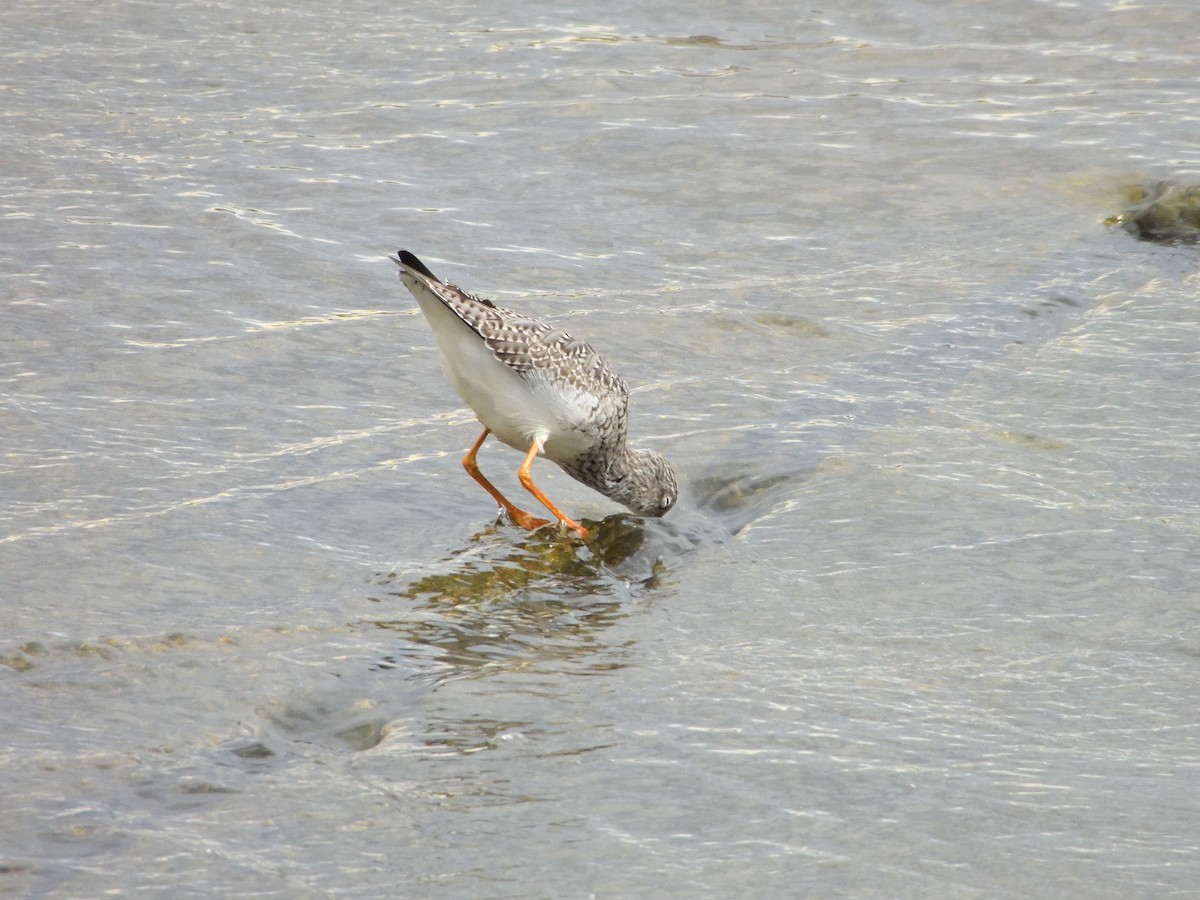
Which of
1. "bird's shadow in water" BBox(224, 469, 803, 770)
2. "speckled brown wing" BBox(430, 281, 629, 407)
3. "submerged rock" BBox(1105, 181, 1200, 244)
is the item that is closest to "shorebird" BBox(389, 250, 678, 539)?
"speckled brown wing" BBox(430, 281, 629, 407)

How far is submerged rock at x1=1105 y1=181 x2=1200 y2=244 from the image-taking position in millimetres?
11117

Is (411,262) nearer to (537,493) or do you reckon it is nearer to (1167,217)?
(537,493)

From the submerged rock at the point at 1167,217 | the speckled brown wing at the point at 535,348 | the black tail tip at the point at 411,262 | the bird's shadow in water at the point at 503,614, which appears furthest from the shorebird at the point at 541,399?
the submerged rock at the point at 1167,217

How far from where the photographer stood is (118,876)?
4.15m

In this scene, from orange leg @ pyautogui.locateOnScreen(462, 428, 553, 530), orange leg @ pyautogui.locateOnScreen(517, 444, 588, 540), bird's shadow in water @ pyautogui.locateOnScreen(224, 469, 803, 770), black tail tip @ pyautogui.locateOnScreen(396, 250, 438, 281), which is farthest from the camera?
orange leg @ pyautogui.locateOnScreen(517, 444, 588, 540)

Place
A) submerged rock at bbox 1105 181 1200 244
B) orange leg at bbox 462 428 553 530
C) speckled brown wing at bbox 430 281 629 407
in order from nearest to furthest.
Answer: speckled brown wing at bbox 430 281 629 407 → orange leg at bbox 462 428 553 530 → submerged rock at bbox 1105 181 1200 244

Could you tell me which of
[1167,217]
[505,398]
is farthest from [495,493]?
[1167,217]

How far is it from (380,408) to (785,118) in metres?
6.35

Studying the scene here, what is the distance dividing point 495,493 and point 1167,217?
255 inches

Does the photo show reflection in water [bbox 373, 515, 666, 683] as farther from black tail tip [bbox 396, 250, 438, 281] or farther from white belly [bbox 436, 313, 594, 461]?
black tail tip [bbox 396, 250, 438, 281]

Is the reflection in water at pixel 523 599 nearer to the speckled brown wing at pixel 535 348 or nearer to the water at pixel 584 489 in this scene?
the water at pixel 584 489

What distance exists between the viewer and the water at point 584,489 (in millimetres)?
4613

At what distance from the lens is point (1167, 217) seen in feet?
36.6

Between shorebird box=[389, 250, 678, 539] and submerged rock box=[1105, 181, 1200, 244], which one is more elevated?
submerged rock box=[1105, 181, 1200, 244]
